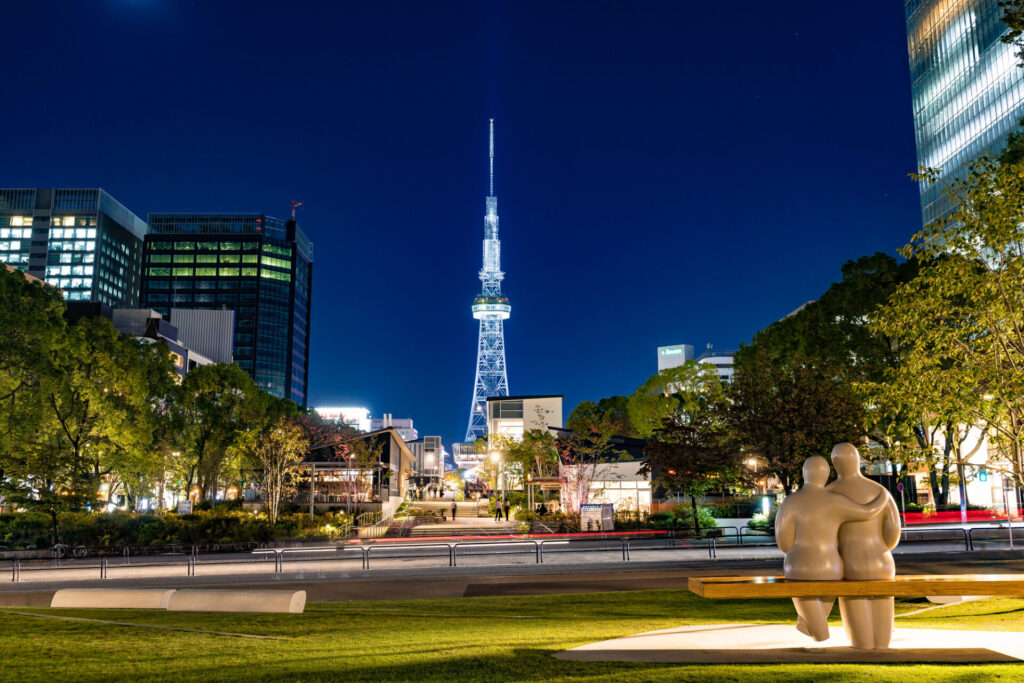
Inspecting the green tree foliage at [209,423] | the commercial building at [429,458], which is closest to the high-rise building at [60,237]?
the commercial building at [429,458]

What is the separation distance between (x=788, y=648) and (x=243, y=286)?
571ft

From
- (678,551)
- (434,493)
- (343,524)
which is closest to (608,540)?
(678,551)

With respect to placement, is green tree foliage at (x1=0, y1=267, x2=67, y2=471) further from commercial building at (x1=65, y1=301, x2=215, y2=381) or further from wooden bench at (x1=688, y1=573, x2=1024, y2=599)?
commercial building at (x1=65, y1=301, x2=215, y2=381)

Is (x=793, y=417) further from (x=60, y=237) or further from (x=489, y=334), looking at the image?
(x=60, y=237)

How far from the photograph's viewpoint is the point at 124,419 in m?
39.5

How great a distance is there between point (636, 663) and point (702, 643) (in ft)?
4.84

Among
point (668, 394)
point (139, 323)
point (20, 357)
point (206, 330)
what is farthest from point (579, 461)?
point (206, 330)

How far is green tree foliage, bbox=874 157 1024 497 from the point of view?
13297 millimetres

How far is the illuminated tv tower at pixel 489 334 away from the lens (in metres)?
134

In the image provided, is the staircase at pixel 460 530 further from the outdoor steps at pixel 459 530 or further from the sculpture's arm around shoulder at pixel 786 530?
the sculpture's arm around shoulder at pixel 786 530

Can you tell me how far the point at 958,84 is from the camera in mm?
87062

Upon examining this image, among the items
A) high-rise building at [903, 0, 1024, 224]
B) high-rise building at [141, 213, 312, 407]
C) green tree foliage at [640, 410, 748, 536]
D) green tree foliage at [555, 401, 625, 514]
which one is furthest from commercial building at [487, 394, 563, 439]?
high-rise building at [141, 213, 312, 407]

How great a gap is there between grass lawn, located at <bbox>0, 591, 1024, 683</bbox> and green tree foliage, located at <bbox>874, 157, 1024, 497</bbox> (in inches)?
133

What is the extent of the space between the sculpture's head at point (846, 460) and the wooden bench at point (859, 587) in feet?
3.83
